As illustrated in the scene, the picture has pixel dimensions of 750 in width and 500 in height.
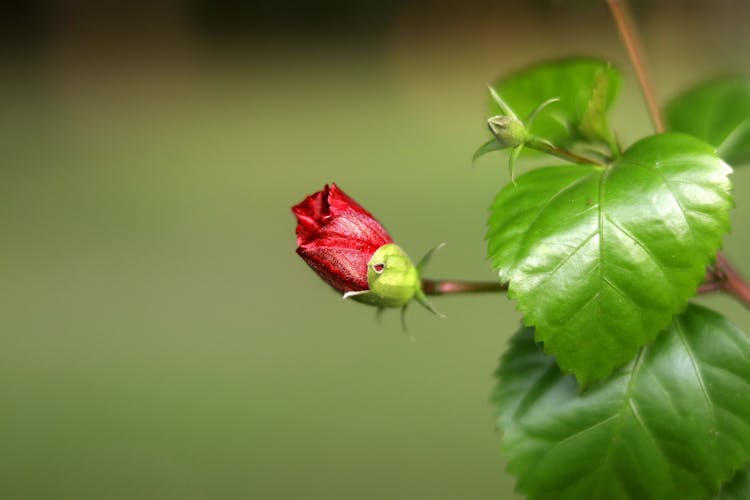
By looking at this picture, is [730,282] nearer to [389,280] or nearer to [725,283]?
[725,283]

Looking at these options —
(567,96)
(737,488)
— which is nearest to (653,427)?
(737,488)

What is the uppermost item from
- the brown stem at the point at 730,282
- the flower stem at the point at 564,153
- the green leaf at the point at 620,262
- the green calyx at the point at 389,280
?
the flower stem at the point at 564,153

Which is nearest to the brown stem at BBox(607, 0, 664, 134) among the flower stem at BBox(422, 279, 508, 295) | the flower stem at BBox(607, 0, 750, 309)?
the flower stem at BBox(607, 0, 750, 309)

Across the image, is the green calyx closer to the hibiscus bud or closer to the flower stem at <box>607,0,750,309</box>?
the hibiscus bud

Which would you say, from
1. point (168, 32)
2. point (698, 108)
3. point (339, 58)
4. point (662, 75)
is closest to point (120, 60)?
point (168, 32)

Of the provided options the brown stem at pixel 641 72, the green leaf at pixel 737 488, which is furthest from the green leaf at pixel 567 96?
the green leaf at pixel 737 488

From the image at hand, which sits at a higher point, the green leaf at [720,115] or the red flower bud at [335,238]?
the red flower bud at [335,238]

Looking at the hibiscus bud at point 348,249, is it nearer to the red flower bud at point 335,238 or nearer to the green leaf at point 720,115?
the red flower bud at point 335,238
